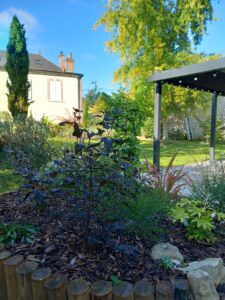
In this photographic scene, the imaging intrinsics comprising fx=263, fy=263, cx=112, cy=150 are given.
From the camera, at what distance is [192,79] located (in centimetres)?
570

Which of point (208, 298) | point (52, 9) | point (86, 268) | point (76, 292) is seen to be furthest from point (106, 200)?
point (52, 9)

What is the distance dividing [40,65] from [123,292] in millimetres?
20127

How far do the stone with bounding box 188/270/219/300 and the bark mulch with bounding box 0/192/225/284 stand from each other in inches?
8.5

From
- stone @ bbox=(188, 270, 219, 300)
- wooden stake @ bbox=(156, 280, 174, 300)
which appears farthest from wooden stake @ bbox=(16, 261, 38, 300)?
stone @ bbox=(188, 270, 219, 300)

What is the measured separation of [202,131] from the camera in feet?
57.4

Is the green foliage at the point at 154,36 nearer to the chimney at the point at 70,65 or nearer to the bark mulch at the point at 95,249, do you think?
the chimney at the point at 70,65

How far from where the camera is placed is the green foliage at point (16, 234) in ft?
6.73

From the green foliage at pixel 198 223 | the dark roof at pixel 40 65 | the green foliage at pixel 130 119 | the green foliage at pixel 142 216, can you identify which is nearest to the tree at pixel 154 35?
the green foliage at pixel 130 119

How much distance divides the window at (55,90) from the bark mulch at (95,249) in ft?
55.0

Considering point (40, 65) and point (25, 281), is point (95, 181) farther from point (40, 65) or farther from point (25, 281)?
point (40, 65)

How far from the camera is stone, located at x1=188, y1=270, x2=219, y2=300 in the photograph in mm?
1562

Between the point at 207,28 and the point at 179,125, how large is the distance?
22.3ft

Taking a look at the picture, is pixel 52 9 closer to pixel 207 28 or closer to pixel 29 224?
pixel 207 28

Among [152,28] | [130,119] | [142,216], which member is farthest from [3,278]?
[152,28]
